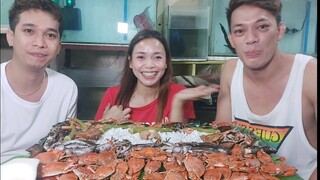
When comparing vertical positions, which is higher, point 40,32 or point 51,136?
point 40,32

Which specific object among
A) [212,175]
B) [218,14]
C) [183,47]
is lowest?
[212,175]

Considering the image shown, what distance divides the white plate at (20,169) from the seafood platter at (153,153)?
26 millimetres

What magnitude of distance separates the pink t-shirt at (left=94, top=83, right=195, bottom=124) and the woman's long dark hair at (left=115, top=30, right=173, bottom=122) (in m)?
0.01

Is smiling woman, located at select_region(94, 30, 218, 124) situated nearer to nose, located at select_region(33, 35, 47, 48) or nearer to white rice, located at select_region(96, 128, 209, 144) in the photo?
white rice, located at select_region(96, 128, 209, 144)

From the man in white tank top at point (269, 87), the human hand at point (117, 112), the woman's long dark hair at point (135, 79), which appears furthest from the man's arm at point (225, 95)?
the human hand at point (117, 112)

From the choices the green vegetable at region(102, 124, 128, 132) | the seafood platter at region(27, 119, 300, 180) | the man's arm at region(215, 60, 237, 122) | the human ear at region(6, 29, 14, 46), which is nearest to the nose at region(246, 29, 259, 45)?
the man's arm at region(215, 60, 237, 122)

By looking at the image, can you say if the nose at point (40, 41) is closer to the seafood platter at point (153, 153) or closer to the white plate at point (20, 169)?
the seafood platter at point (153, 153)

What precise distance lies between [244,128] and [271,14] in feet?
1.44

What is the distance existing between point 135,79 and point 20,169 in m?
0.50

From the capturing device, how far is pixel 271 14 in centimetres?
118

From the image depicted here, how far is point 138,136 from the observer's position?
48.7 inches

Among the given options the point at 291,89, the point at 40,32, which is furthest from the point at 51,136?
the point at 291,89

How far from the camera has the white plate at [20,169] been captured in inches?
44.1

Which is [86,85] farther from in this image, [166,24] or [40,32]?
[166,24]
